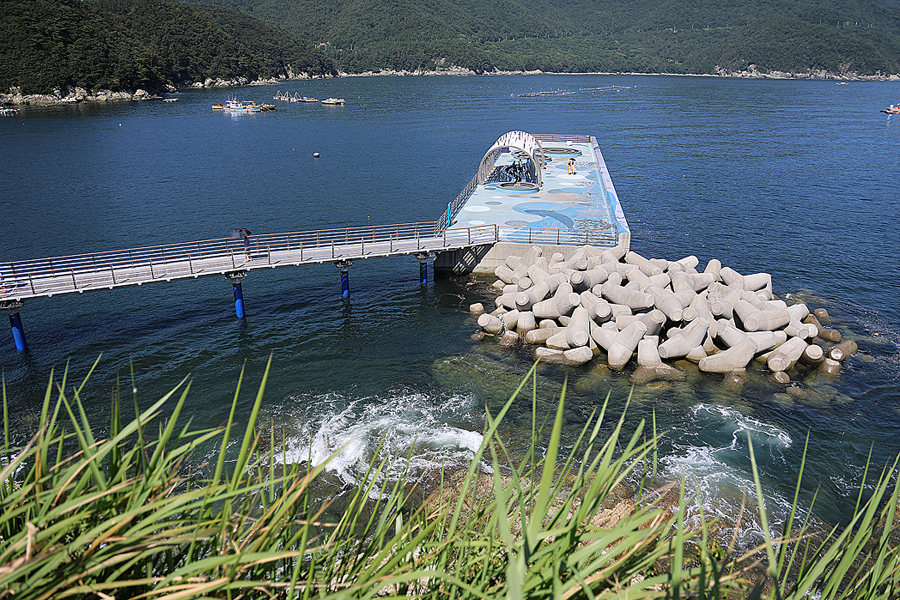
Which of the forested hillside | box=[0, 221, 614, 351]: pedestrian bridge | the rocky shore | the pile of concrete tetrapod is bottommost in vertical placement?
the pile of concrete tetrapod

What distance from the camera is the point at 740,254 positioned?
40.3m

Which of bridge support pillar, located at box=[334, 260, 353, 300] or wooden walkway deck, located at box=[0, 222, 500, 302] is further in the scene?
bridge support pillar, located at box=[334, 260, 353, 300]

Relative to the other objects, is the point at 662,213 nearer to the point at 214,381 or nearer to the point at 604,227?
the point at 604,227

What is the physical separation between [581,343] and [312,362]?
39.8 feet

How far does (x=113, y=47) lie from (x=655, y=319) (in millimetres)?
168399

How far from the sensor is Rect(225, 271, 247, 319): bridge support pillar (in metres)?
29.5

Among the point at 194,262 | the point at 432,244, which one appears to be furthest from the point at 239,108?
the point at 432,244

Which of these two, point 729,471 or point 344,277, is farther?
point 344,277

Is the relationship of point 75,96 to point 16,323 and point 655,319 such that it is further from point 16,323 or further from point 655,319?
point 655,319

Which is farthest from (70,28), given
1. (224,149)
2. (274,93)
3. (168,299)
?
(168,299)

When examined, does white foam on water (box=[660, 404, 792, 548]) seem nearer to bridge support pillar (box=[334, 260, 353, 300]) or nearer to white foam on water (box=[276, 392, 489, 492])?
white foam on water (box=[276, 392, 489, 492])

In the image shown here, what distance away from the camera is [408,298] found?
33406 mm

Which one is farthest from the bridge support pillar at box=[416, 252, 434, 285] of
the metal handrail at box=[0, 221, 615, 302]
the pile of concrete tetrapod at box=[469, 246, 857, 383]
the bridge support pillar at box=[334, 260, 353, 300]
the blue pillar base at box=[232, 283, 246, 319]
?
the blue pillar base at box=[232, 283, 246, 319]

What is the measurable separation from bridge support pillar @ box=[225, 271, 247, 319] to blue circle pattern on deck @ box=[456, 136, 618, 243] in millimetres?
14165
